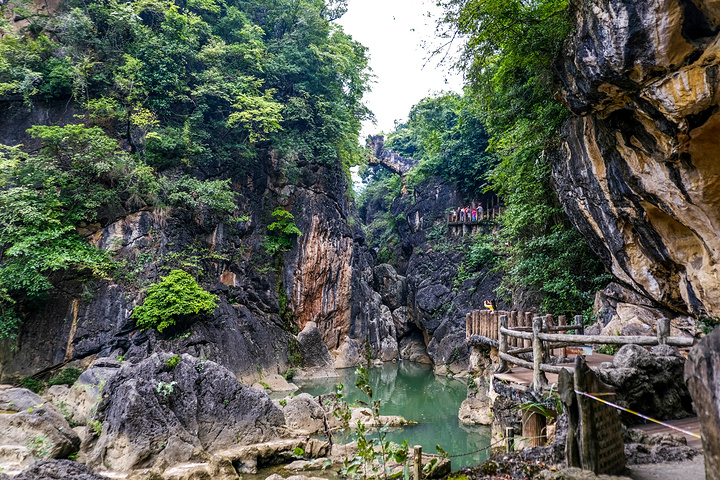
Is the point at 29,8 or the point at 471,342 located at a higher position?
the point at 29,8

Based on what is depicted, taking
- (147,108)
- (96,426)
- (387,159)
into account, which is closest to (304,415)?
(96,426)

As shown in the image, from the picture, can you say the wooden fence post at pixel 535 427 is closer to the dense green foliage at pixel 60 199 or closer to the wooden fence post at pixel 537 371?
the wooden fence post at pixel 537 371

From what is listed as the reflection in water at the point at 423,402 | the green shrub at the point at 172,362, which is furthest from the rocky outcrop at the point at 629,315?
the green shrub at the point at 172,362

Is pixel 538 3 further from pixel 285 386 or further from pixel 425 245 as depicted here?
pixel 425 245

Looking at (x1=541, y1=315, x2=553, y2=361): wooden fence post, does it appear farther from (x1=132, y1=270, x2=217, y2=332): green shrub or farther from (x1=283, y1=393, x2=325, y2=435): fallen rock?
(x1=132, y1=270, x2=217, y2=332): green shrub

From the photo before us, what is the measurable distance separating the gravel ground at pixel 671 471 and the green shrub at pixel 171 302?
11065mm

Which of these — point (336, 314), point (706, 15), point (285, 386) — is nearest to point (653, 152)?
point (706, 15)

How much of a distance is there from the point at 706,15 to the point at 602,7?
101 centimetres

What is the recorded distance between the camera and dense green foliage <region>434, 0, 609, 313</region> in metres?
6.01

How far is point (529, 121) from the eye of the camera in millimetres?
8562

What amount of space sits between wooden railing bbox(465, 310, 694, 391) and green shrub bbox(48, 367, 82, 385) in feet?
33.7

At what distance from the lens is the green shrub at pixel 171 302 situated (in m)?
11.0

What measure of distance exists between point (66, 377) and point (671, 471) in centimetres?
1203

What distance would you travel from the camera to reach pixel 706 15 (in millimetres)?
3766
